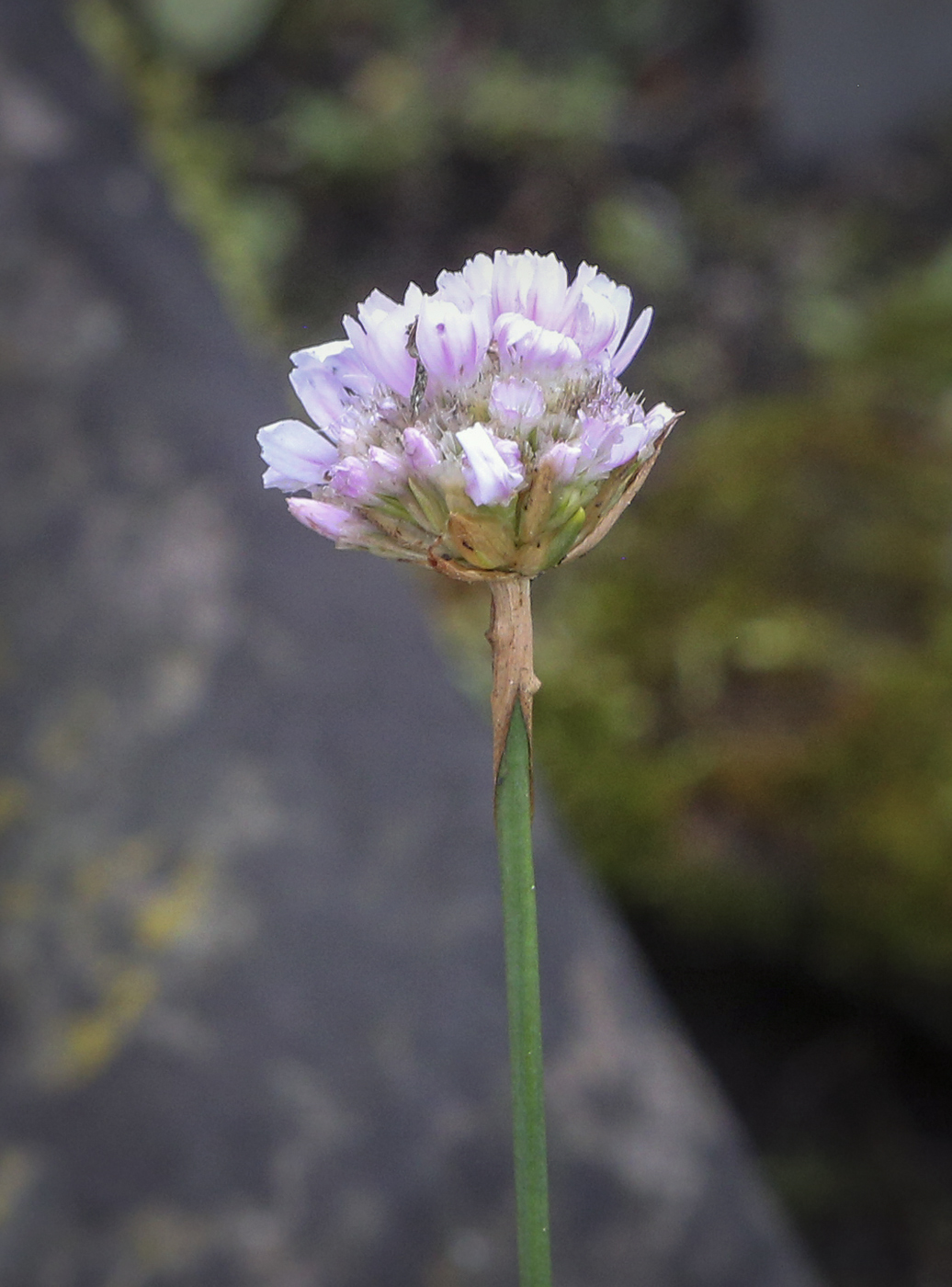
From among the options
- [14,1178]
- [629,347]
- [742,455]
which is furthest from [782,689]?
[629,347]

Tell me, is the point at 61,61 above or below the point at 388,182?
below

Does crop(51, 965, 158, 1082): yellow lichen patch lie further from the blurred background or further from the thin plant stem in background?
the thin plant stem in background

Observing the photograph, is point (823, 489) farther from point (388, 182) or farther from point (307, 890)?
point (388, 182)

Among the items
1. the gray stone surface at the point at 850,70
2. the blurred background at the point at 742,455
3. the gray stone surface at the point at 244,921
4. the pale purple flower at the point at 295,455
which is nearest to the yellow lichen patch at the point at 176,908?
the gray stone surface at the point at 244,921

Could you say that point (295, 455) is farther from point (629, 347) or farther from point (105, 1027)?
point (105, 1027)

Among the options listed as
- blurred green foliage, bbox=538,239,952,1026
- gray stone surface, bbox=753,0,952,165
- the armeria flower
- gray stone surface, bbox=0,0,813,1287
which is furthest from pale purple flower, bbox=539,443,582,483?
gray stone surface, bbox=753,0,952,165

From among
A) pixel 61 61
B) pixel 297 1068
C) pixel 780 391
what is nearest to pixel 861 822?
pixel 297 1068
